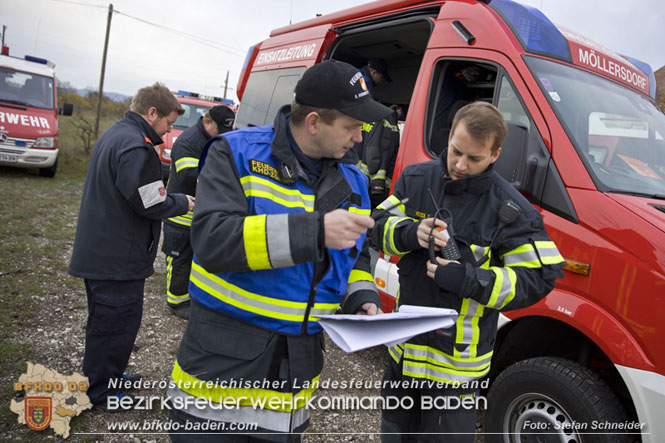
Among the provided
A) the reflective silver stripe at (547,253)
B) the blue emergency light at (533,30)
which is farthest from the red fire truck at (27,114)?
the reflective silver stripe at (547,253)

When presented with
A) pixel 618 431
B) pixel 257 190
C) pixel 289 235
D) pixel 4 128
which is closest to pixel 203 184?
pixel 257 190

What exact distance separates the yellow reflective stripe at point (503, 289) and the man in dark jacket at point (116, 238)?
188 centimetres

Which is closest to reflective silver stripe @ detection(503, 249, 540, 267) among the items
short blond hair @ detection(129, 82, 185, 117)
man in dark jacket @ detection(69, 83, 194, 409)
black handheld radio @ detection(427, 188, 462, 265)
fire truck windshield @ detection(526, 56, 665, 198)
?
black handheld radio @ detection(427, 188, 462, 265)

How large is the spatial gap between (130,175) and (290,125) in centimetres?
135

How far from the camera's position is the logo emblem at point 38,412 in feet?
8.13

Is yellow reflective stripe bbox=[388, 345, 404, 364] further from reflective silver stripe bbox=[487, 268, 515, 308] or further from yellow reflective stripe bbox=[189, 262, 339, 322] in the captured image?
yellow reflective stripe bbox=[189, 262, 339, 322]

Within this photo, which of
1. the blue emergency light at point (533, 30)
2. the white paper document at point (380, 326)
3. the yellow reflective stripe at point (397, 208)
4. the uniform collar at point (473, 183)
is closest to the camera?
the white paper document at point (380, 326)

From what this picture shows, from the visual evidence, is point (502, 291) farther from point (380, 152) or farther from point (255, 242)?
point (380, 152)

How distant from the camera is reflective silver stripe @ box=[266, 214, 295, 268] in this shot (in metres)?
1.17

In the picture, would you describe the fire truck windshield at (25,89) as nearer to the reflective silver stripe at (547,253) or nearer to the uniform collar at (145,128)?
the uniform collar at (145,128)

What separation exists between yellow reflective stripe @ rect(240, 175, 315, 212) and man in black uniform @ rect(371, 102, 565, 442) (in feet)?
1.93

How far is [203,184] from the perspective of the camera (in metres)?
1.31

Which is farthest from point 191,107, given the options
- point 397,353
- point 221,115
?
point 397,353

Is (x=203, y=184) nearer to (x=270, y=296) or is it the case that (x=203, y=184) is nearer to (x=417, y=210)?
(x=270, y=296)
